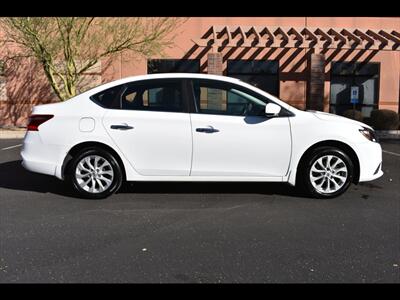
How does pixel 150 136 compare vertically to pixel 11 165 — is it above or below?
above

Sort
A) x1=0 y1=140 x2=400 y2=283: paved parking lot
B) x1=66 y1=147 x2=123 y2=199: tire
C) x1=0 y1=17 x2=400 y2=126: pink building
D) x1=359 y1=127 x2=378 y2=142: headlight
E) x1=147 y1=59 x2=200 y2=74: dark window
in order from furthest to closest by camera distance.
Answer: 1. x1=147 y1=59 x2=200 y2=74: dark window
2. x1=0 y1=17 x2=400 y2=126: pink building
3. x1=359 y1=127 x2=378 y2=142: headlight
4. x1=66 y1=147 x2=123 y2=199: tire
5. x1=0 y1=140 x2=400 y2=283: paved parking lot

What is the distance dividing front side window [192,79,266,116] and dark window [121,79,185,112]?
246 mm

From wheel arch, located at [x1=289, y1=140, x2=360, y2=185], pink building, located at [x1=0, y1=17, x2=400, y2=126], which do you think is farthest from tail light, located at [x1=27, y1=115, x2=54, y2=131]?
pink building, located at [x1=0, y1=17, x2=400, y2=126]

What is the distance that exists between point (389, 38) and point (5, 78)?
1529 centimetres

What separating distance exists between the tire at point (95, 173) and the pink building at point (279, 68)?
12.7 metres

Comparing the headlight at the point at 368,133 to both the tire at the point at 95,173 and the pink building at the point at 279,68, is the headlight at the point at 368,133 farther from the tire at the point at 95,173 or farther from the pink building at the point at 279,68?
the pink building at the point at 279,68

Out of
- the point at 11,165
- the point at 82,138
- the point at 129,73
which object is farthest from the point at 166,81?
the point at 129,73

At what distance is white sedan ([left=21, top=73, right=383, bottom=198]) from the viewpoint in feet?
19.5

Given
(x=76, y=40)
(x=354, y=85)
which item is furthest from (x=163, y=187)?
(x=354, y=85)

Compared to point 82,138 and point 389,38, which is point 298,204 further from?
point 389,38

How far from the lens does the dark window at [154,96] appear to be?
6.05 meters

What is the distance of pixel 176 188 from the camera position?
6668 mm

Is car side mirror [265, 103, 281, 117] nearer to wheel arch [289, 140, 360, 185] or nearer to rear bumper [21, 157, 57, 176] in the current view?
wheel arch [289, 140, 360, 185]
